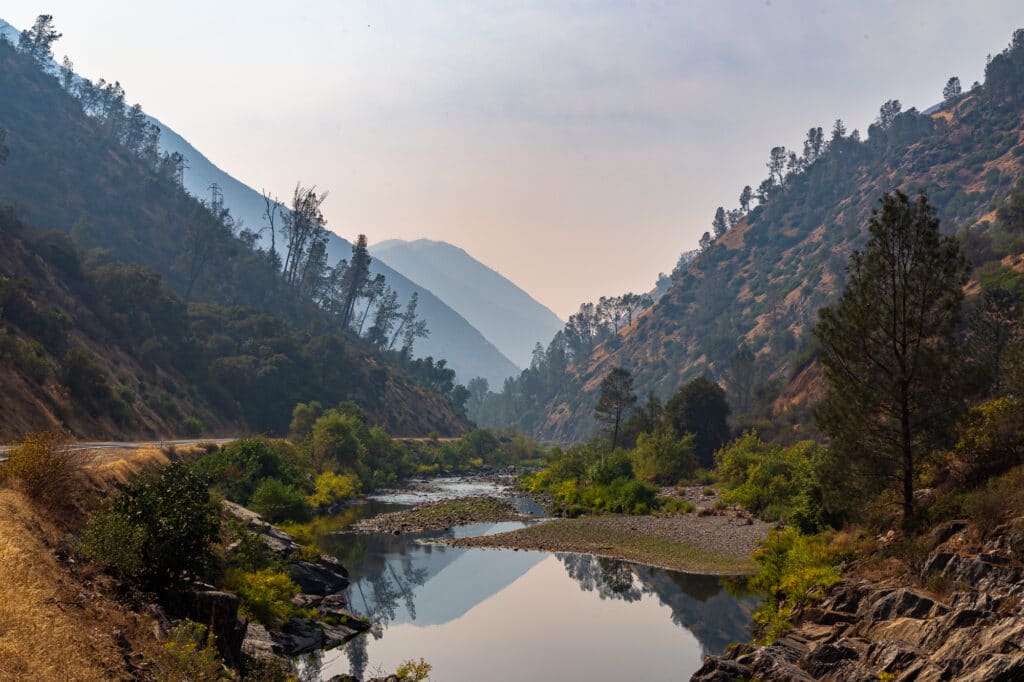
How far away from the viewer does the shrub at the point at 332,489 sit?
6619cm

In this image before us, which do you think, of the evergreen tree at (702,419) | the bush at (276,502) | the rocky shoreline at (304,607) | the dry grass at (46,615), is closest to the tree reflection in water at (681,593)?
the rocky shoreline at (304,607)

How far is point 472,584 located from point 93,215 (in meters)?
119

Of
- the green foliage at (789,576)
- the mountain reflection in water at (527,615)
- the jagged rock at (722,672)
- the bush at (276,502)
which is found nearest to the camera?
the jagged rock at (722,672)

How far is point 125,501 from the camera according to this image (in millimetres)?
22953

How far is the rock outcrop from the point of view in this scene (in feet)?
62.6

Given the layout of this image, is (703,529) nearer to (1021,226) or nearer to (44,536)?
(44,536)

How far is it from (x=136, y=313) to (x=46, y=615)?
87379 mm

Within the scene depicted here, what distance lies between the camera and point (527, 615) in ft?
120

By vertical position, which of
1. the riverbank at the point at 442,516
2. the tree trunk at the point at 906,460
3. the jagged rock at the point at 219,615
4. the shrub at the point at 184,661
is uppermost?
the tree trunk at the point at 906,460

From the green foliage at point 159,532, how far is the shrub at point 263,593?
4551 millimetres

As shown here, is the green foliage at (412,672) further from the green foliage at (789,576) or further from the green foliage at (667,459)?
the green foliage at (667,459)

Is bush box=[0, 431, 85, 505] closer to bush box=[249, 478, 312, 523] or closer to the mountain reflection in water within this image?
the mountain reflection in water

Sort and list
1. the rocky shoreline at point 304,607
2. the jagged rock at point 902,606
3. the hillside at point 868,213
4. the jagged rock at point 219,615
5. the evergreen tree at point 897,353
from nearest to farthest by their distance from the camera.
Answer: the jagged rock at point 219,615 < the jagged rock at point 902,606 < the rocky shoreline at point 304,607 < the evergreen tree at point 897,353 < the hillside at point 868,213

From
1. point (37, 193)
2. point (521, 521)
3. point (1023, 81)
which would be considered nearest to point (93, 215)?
point (37, 193)
